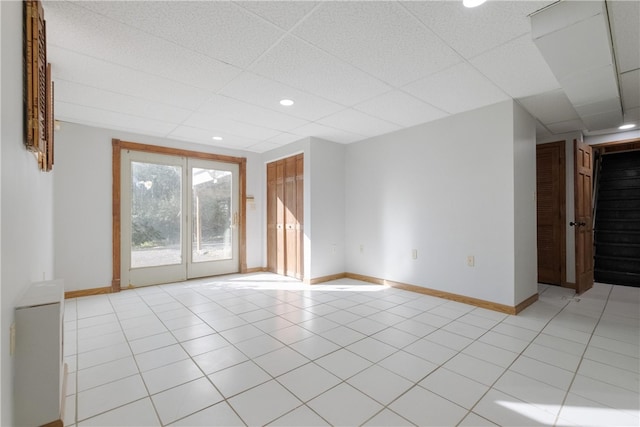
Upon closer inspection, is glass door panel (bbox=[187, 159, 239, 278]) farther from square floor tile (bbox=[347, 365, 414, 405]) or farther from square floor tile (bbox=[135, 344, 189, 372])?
square floor tile (bbox=[347, 365, 414, 405])

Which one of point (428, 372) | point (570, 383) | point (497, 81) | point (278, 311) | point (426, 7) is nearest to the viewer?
point (426, 7)

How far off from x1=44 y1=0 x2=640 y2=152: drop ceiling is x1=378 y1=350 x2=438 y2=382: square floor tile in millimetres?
2642

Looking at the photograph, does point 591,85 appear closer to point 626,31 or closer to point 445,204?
point 626,31

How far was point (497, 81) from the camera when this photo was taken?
3.08m

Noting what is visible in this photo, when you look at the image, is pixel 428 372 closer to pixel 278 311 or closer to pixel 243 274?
pixel 278 311

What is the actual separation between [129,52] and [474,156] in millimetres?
4054

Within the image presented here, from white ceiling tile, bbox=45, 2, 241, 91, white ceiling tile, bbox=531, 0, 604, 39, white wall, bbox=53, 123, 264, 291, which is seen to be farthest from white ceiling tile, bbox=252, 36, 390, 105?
white wall, bbox=53, 123, 264, 291

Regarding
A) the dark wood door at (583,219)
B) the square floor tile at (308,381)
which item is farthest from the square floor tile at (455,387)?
the dark wood door at (583,219)

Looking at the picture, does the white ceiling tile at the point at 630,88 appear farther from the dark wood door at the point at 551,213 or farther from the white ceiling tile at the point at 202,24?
the white ceiling tile at the point at 202,24

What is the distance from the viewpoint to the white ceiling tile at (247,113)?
361 centimetres

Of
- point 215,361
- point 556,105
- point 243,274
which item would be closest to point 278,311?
point 215,361

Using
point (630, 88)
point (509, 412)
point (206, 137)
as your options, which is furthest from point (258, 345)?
point (630, 88)

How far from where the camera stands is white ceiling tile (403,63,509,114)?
2.93 m

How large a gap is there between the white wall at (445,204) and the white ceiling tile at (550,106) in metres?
0.32
